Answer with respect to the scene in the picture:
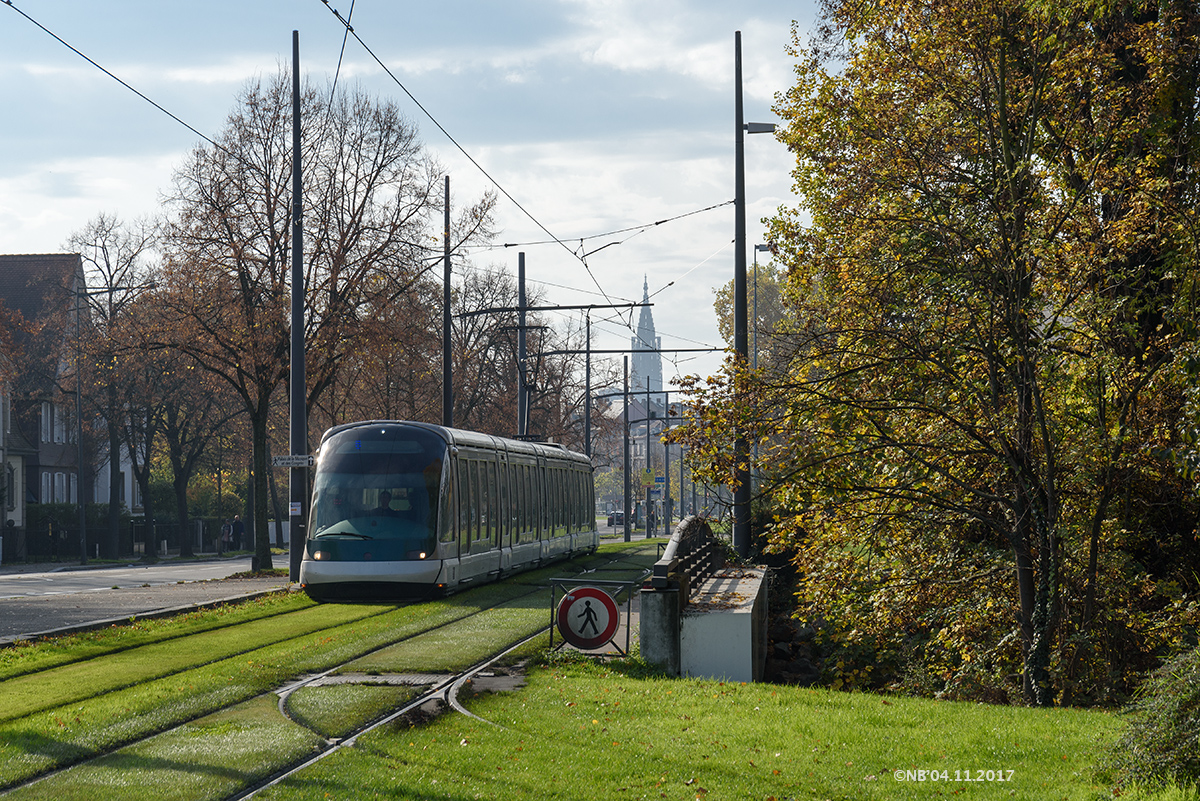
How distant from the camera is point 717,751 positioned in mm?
9219

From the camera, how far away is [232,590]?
81.2 ft

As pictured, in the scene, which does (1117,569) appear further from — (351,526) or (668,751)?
(351,526)

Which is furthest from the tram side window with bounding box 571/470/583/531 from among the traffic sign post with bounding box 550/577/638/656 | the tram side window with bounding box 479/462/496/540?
the traffic sign post with bounding box 550/577/638/656

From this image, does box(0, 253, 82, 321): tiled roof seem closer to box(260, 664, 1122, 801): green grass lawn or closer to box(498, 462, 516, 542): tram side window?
box(498, 462, 516, 542): tram side window

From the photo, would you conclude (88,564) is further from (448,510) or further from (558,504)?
(448,510)

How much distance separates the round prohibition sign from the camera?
46.2 ft

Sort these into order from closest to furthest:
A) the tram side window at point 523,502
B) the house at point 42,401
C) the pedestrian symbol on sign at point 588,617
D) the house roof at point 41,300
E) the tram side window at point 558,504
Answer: the pedestrian symbol on sign at point 588,617 → the tram side window at point 523,502 → the tram side window at point 558,504 → the house at point 42,401 → the house roof at point 41,300

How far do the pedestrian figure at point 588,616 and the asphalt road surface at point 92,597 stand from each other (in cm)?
689

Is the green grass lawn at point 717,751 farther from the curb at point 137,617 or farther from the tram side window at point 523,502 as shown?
the tram side window at point 523,502

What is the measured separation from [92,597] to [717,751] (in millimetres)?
17680

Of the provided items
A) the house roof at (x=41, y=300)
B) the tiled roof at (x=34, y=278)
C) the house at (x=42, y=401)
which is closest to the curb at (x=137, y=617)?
the house at (x=42, y=401)

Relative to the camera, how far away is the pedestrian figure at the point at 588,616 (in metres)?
14.1

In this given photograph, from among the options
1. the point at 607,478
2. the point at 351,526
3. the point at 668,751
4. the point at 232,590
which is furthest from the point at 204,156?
the point at 607,478

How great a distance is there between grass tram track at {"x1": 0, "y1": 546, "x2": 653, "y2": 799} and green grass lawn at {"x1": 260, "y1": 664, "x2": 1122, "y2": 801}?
91 cm
